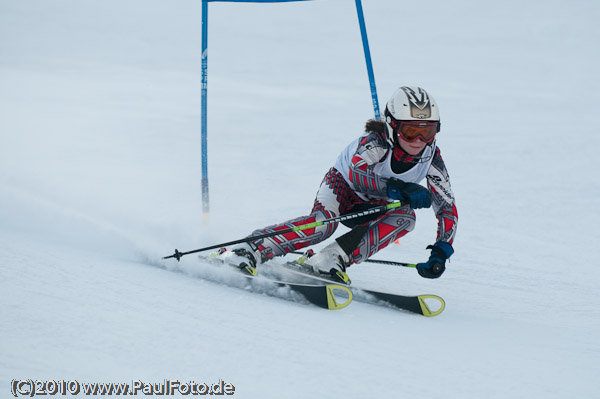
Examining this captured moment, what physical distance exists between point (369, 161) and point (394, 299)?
81cm

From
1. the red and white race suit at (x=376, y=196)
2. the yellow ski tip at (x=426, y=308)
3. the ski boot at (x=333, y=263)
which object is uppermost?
the red and white race suit at (x=376, y=196)

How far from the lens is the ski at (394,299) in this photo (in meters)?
3.70

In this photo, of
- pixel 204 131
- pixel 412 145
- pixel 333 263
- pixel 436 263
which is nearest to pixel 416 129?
pixel 412 145

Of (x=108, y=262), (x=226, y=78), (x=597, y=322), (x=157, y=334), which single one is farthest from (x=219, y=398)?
(x=226, y=78)

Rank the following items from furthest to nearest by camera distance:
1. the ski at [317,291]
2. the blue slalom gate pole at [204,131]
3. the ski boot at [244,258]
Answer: the blue slalom gate pole at [204,131] → the ski boot at [244,258] → the ski at [317,291]

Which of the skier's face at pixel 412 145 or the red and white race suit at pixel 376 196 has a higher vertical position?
the skier's face at pixel 412 145

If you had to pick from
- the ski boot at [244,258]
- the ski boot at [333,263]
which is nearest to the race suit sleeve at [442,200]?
the ski boot at [333,263]

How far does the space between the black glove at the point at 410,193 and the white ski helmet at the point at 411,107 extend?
273 millimetres

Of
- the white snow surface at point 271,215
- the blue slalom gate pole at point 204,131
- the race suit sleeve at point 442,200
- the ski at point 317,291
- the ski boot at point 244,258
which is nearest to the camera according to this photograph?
the white snow surface at point 271,215

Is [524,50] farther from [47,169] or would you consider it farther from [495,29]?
[47,169]

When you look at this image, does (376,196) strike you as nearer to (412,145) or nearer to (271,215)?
(412,145)

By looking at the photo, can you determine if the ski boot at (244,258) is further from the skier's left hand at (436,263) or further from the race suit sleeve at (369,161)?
the skier's left hand at (436,263)

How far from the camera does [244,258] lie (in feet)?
12.7

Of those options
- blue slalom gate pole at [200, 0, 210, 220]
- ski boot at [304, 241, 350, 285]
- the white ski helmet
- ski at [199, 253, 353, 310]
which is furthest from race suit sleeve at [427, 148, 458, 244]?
blue slalom gate pole at [200, 0, 210, 220]
